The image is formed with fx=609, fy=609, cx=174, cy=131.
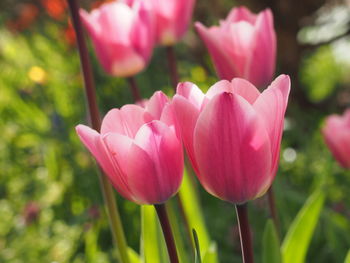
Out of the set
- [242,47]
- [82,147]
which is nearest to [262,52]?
[242,47]

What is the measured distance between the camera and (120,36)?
42.2 inches

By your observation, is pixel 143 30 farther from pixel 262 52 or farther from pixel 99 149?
pixel 99 149

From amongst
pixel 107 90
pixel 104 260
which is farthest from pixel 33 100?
pixel 104 260

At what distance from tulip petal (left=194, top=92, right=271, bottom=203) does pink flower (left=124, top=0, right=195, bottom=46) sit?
61 centimetres

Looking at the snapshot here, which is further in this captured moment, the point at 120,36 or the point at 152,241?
the point at 120,36

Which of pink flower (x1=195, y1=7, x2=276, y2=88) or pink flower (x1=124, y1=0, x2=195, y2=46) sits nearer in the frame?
pink flower (x1=195, y1=7, x2=276, y2=88)

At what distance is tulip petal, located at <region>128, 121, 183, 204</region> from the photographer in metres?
0.61

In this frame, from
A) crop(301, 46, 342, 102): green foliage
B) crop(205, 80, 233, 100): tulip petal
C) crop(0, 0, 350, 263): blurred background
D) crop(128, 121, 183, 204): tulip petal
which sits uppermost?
crop(205, 80, 233, 100): tulip petal

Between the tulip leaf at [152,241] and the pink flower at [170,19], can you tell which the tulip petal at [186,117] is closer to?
the tulip leaf at [152,241]

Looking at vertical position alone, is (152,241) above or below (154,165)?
below

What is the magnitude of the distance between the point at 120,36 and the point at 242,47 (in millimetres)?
250

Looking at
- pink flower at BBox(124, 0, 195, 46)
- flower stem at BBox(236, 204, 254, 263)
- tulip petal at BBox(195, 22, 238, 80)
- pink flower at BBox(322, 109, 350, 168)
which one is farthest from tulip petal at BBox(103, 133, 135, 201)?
Answer: pink flower at BBox(322, 109, 350, 168)

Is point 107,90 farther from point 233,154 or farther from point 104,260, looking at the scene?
point 233,154

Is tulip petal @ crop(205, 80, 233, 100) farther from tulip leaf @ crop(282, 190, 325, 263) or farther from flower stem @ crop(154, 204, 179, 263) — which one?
tulip leaf @ crop(282, 190, 325, 263)
